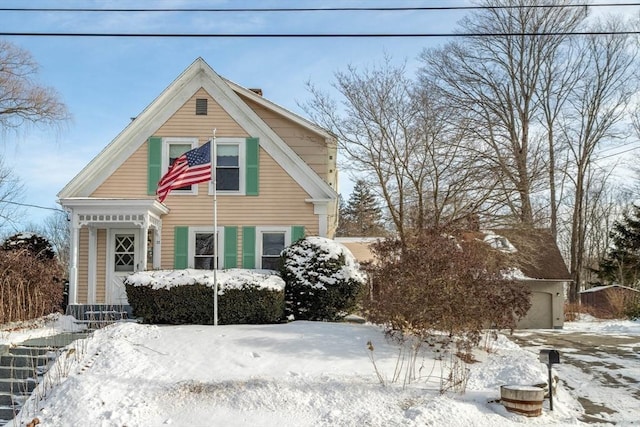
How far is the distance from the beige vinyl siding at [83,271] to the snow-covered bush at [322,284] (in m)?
5.69

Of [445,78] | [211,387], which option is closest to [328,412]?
[211,387]

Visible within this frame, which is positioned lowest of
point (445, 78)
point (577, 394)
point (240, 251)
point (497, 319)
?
point (577, 394)

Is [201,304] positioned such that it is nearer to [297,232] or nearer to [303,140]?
[297,232]

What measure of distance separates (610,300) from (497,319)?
662 inches

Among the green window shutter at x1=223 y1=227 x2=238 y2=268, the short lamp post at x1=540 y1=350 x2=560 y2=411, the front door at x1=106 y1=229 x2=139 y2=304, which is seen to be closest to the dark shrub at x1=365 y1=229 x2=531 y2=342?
the short lamp post at x1=540 y1=350 x2=560 y2=411

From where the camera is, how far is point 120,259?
50.5 feet

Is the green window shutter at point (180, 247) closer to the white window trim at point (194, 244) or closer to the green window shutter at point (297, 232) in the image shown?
the white window trim at point (194, 244)

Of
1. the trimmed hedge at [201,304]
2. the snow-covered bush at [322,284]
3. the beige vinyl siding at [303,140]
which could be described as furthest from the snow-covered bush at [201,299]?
the beige vinyl siding at [303,140]

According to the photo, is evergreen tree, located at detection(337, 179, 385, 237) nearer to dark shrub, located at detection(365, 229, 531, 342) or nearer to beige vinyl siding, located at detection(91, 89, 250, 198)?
beige vinyl siding, located at detection(91, 89, 250, 198)

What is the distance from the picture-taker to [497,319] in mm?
9961

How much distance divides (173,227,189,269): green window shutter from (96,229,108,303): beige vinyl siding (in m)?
1.84

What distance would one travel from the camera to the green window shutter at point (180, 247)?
15.4 meters

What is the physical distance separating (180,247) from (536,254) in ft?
39.6

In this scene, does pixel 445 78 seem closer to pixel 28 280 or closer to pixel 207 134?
pixel 207 134
